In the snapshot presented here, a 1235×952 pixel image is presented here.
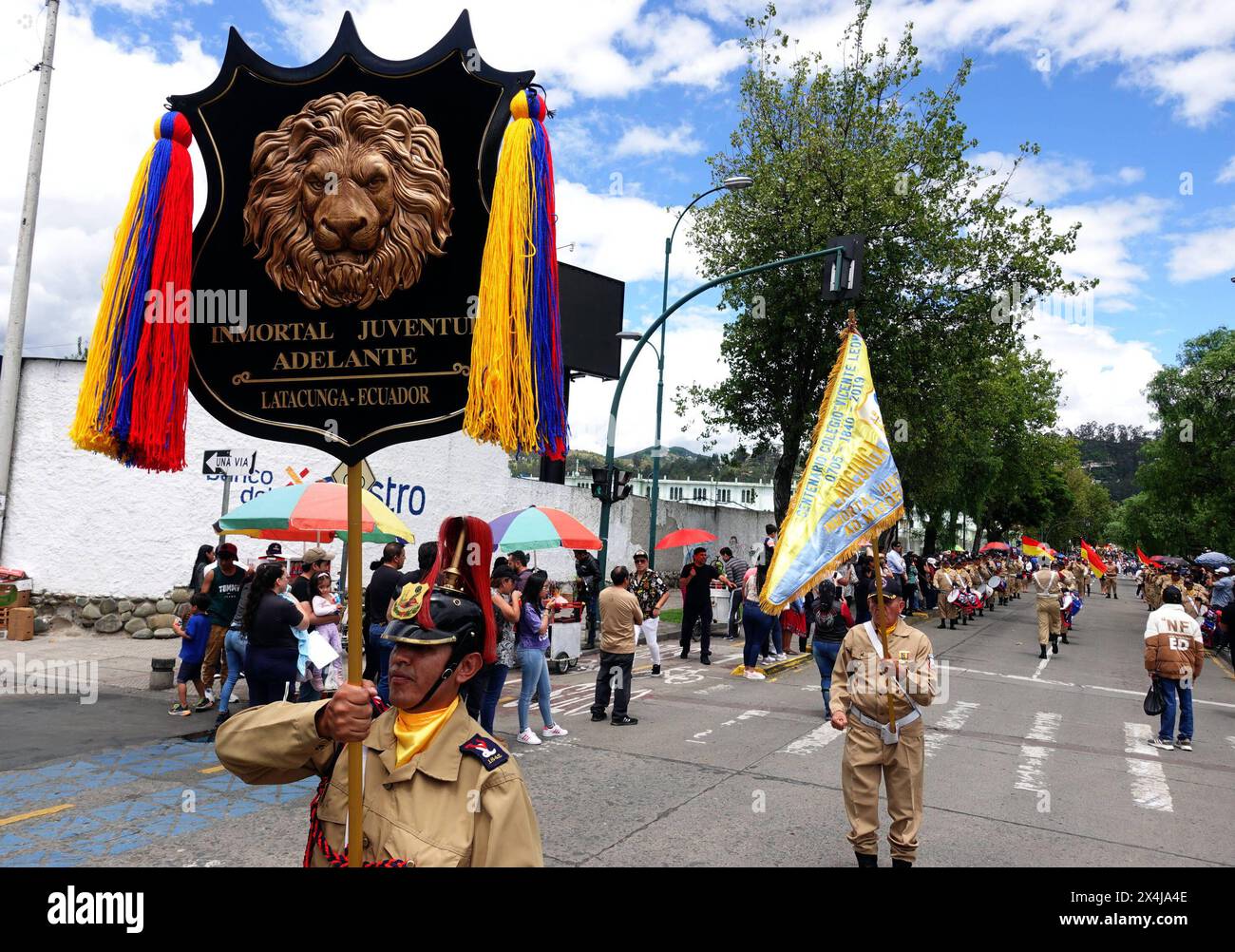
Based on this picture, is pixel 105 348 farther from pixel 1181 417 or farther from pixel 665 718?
pixel 1181 417

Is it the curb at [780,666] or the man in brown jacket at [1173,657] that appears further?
the curb at [780,666]

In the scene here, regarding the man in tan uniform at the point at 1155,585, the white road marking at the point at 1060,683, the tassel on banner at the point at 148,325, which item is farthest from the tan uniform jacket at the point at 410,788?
the man in tan uniform at the point at 1155,585

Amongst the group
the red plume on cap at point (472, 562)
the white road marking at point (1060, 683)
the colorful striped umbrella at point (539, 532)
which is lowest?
the white road marking at point (1060, 683)

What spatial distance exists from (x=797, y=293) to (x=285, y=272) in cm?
2127

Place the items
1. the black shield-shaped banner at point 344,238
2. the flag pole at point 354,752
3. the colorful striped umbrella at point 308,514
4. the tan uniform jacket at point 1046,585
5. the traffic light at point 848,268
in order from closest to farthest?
the flag pole at point 354,752 < the black shield-shaped banner at point 344,238 < the colorful striped umbrella at point 308,514 < the traffic light at point 848,268 < the tan uniform jacket at point 1046,585

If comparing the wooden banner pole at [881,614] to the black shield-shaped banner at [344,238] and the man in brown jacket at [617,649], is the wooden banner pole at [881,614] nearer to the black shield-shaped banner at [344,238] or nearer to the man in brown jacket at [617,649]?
the black shield-shaped banner at [344,238]

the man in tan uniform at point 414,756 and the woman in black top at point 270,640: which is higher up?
the man in tan uniform at point 414,756

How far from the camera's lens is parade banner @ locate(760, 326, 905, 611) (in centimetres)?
499

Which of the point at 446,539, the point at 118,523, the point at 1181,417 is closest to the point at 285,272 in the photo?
the point at 446,539

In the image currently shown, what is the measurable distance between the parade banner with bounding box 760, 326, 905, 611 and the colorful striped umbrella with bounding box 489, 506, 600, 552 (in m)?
6.96

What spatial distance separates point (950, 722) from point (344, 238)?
34.3 feet

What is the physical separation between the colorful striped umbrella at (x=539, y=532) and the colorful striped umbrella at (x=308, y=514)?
222cm

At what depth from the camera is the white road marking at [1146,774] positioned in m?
7.78

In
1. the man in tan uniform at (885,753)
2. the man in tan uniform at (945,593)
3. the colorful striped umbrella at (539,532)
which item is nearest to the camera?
the man in tan uniform at (885,753)
